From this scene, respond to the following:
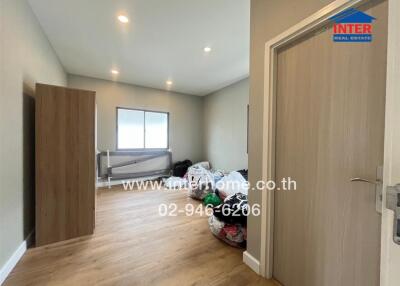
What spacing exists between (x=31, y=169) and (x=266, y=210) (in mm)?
2582

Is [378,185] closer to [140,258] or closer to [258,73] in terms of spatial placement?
[258,73]

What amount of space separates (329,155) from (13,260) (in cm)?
276

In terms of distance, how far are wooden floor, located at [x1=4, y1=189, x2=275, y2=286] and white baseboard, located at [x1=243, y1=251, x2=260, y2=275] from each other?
0.04 metres

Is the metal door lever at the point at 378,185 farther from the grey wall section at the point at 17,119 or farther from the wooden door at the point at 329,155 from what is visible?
the grey wall section at the point at 17,119

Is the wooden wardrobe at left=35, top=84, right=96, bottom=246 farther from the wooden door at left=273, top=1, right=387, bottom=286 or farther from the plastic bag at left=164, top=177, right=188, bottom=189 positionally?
the plastic bag at left=164, top=177, right=188, bottom=189

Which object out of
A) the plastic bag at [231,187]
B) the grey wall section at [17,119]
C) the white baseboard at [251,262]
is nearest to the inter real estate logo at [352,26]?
the white baseboard at [251,262]

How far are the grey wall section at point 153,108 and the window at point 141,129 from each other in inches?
5.8

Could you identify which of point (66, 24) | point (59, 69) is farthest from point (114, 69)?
point (66, 24)

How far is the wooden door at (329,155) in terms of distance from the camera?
1.02 m

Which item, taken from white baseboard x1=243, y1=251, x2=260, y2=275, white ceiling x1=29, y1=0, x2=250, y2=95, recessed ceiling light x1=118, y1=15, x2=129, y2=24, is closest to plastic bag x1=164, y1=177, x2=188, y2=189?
white ceiling x1=29, y1=0, x2=250, y2=95

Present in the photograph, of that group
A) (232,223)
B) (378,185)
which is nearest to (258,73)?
(378,185)

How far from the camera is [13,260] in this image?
5.71 ft

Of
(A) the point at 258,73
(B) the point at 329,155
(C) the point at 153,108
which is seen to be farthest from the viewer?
(C) the point at 153,108

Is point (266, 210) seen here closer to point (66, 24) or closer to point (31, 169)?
point (31, 169)
